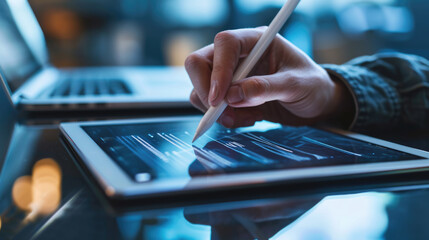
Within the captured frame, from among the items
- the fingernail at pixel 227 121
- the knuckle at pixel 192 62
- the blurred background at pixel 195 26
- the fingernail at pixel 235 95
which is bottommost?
the blurred background at pixel 195 26

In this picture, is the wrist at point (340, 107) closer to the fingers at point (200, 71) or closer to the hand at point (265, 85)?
the hand at point (265, 85)

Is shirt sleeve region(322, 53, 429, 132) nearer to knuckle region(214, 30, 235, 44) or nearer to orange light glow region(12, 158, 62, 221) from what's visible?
knuckle region(214, 30, 235, 44)

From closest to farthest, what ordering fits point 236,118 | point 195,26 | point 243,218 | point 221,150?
point 243,218 → point 221,150 → point 236,118 → point 195,26

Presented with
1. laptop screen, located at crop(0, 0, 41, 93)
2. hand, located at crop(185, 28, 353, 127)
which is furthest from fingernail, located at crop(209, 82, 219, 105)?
laptop screen, located at crop(0, 0, 41, 93)

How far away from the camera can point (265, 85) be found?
0.37m

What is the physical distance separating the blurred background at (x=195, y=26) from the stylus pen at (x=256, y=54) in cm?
148

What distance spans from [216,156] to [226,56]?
0.37 feet

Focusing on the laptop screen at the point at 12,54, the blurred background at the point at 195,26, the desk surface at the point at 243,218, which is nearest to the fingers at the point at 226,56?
the desk surface at the point at 243,218

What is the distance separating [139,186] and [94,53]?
1.64 metres

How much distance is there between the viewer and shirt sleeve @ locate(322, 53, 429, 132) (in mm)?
483

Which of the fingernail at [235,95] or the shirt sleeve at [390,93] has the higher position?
the fingernail at [235,95]

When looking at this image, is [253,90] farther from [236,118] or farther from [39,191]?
[39,191]

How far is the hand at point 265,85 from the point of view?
0.36 meters

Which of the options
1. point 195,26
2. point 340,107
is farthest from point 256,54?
point 195,26
